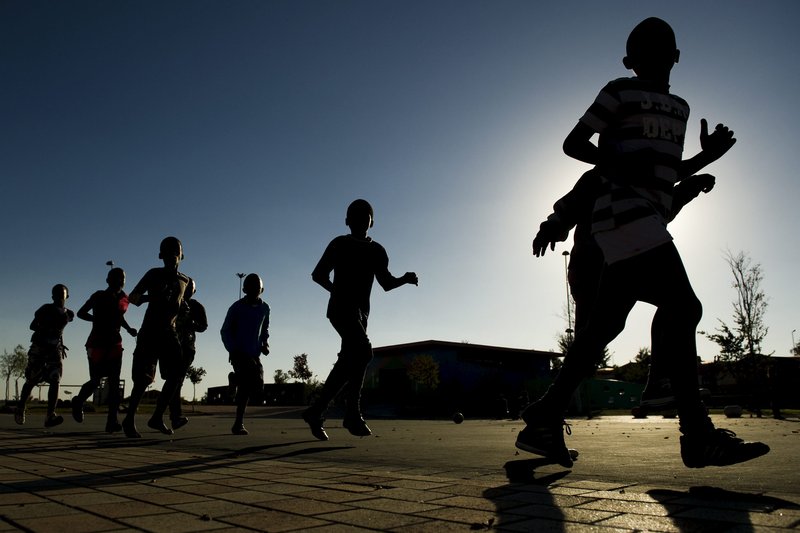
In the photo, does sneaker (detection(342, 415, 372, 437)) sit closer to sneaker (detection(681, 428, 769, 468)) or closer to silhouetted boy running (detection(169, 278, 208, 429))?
silhouetted boy running (detection(169, 278, 208, 429))

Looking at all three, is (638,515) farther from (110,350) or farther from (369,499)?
(110,350)

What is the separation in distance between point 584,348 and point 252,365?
5147 mm

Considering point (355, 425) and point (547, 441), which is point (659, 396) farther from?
point (355, 425)

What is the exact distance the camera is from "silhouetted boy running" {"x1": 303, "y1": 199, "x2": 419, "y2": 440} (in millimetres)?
5734

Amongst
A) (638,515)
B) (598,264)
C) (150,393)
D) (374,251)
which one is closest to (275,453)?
(374,251)

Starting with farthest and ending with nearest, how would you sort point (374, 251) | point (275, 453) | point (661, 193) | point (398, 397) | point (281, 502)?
point (398, 397) < point (374, 251) < point (275, 453) < point (661, 193) < point (281, 502)

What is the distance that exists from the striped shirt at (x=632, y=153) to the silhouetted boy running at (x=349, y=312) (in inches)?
110

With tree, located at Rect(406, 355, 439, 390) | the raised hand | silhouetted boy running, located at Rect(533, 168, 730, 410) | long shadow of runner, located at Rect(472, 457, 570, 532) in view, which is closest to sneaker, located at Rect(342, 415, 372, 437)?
long shadow of runner, located at Rect(472, 457, 570, 532)

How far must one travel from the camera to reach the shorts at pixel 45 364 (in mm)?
9047

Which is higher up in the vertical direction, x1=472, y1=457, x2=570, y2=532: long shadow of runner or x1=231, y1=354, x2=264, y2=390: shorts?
x1=231, y1=354, x2=264, y2=390: shorts

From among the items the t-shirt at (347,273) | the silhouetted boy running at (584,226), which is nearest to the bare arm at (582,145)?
the silhouetted boy running at (584,226)

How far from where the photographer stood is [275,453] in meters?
4.91

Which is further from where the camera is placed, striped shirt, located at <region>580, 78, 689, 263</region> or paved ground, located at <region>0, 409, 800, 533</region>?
striped shirt, located at <region>580, 78, 689, 263</region>

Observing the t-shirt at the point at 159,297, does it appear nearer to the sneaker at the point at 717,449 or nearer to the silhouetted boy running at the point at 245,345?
the silhouetted boy running at the point at 245,345
